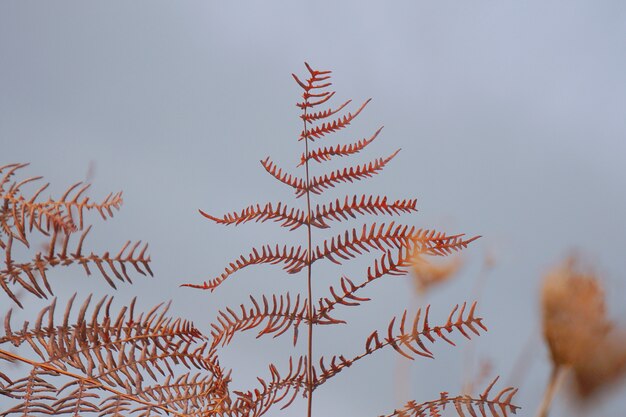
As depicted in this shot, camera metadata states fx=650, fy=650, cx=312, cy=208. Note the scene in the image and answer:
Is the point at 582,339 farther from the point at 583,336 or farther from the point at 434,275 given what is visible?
the point at 434,275

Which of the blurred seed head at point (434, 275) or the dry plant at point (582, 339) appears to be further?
the blurred seed head at point (434, 275)

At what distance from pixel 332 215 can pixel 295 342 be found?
69 millimetres

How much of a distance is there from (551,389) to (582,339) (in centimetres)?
4

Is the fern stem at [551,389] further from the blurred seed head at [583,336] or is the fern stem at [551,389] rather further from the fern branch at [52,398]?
the fern branch at [52,398]

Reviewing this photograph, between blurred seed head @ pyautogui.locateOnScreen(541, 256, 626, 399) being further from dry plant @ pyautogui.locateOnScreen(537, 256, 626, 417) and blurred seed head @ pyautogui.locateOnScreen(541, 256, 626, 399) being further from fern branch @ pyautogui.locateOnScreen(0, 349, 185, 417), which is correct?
fern branch @ pyautogui.locateOnScreen(0, 349, 185, 417)

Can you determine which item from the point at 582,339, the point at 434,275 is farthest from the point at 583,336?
the point at 434,275

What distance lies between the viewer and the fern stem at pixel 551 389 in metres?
0.33

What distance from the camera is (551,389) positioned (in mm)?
354

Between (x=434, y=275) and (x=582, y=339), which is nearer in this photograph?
(x=582, y=339)

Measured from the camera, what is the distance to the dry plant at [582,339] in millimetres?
368

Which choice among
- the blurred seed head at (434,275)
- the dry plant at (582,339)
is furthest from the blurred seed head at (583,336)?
the blurred seed head at (434,275)

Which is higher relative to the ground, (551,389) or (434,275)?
(434,275)

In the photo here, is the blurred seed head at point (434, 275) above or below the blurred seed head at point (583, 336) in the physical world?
above

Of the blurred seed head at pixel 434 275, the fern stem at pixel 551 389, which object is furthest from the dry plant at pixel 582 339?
the blurred seed head at pixel 434 275
